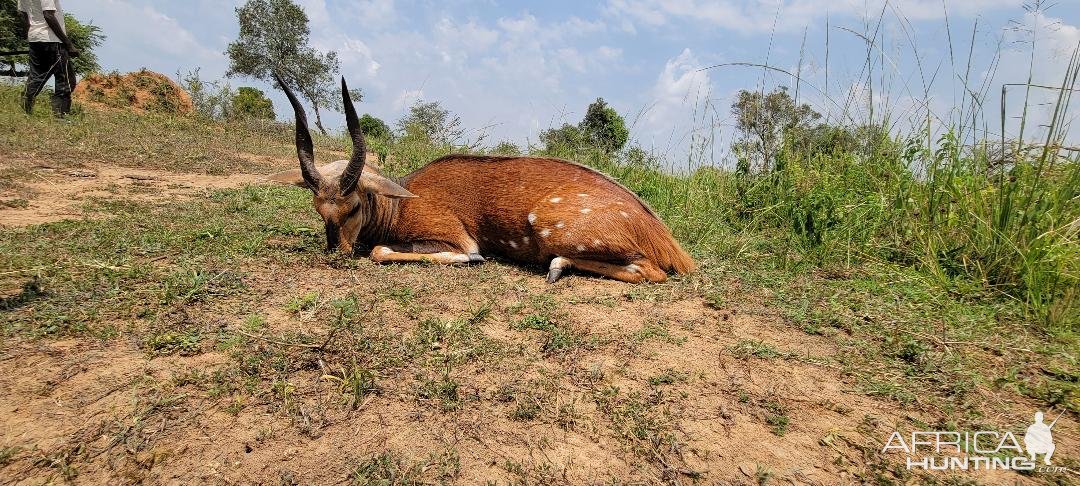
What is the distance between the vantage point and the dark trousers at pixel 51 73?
909cm

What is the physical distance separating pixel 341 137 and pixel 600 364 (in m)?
12.1

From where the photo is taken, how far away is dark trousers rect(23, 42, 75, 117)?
9087mm

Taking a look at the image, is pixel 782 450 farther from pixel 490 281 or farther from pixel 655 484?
pixel 490 281

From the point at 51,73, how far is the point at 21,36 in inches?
720

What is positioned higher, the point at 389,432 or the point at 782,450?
the point at 782,450

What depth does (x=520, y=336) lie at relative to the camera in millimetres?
3203

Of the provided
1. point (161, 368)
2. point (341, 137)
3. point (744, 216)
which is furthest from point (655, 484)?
point (341, 137)

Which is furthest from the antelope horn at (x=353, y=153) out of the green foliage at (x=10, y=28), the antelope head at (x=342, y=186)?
the green foliage at (x=10, y=28)

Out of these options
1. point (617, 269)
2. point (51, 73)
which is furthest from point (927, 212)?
point (51, 73)

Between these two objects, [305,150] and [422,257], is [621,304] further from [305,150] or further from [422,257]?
[305,150]

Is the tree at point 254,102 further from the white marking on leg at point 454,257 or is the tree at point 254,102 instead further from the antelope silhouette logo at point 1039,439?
the antelope silhouette logo at point 1039,439

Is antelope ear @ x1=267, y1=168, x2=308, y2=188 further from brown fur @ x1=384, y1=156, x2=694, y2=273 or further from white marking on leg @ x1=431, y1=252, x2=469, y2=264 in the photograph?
white marking on leg @ x1=431, y1=252, x2=469, y2=264

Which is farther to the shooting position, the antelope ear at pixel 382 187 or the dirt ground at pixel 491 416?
the antelope ear at pixel 382 187

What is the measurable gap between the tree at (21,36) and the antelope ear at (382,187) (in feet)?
64.2
